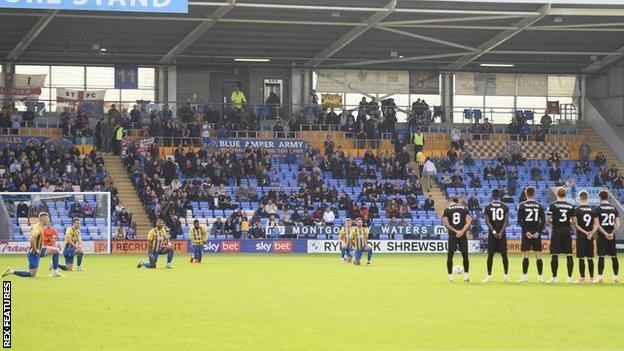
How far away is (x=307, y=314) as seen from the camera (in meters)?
17.1

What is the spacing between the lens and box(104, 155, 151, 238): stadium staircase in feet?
163

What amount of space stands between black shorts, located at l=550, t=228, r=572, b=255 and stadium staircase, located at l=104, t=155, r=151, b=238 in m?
27.4

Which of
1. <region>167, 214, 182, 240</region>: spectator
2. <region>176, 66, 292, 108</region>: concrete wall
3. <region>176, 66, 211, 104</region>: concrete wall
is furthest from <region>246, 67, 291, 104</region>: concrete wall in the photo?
<region>167, 214, 182, 240</region>: spectator

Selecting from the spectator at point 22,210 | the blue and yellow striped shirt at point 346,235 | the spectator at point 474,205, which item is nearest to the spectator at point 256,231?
the spectator at point 474,205

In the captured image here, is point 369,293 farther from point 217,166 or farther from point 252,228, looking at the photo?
point 217,166

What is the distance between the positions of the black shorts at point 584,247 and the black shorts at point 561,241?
209 millimetres

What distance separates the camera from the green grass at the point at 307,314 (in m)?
13.7

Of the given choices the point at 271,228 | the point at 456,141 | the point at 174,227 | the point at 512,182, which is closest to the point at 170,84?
the point at 271,228

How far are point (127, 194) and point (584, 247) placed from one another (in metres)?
30.6

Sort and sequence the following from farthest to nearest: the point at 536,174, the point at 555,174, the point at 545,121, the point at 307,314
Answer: the point at 545,121 < the point at 536,174 < the point at 555,174 < the point at 307,314

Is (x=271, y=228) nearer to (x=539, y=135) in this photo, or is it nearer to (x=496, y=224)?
(x=539, y=135)

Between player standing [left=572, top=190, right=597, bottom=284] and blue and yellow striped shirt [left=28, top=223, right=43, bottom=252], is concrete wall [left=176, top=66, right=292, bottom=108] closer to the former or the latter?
blue and yellow striped shirt [left=28, top=223, right=43, bottom=252]

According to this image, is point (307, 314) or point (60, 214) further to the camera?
point (60, 214)

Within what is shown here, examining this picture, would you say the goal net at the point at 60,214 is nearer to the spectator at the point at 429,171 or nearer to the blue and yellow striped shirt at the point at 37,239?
the spectator at the point at 429,171
